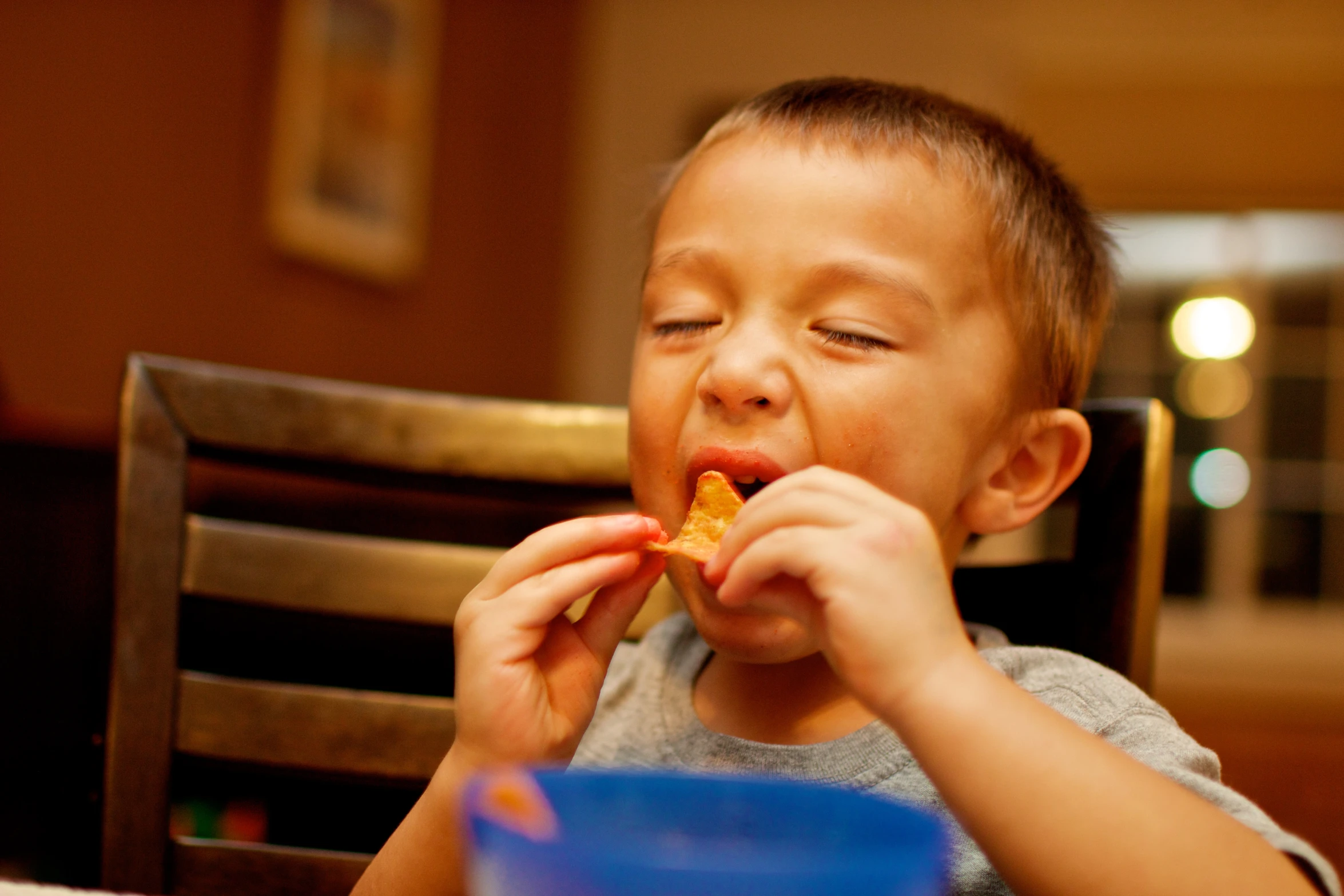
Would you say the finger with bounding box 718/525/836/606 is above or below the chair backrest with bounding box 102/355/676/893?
above

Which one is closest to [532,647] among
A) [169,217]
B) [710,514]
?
[710,514]

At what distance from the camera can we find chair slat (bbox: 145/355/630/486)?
0.92 meters

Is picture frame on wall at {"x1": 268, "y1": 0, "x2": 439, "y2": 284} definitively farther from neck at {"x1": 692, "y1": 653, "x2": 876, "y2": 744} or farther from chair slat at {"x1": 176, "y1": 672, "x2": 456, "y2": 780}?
neck at {"x1": 692, "y1": 653, "x2": 876, "y2": 744}

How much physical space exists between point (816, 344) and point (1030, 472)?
251 millimetres

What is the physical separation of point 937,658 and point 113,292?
2.48 m

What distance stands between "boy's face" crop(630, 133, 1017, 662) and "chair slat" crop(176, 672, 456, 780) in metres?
0.33

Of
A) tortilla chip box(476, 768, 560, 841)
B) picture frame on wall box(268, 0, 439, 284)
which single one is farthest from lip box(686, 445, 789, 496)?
picture frame on wall box(268, 0, 439, 284)

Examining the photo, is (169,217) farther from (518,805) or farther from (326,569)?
(518,805)

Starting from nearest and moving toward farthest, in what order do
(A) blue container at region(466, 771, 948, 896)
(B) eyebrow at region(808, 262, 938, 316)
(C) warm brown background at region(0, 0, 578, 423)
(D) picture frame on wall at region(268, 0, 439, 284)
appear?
(A) blue container at region(466, 771, 948, 896) < (B) eyebrow at region(808, 262, 938, 316) < (C) warm brown background at region(0, 0, 578, 423) < (D) picture frame on wall at region(268, 0, 439, 284)

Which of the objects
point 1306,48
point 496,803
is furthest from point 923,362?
point 1306,48

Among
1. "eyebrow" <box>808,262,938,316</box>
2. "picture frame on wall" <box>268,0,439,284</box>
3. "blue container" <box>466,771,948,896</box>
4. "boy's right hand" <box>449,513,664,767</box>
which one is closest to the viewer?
"blue container" <box>466,771,948,896</box>

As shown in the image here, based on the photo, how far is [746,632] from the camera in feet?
2.28

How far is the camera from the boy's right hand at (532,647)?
596 mm

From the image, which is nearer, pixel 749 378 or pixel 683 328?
pixel 749 378
